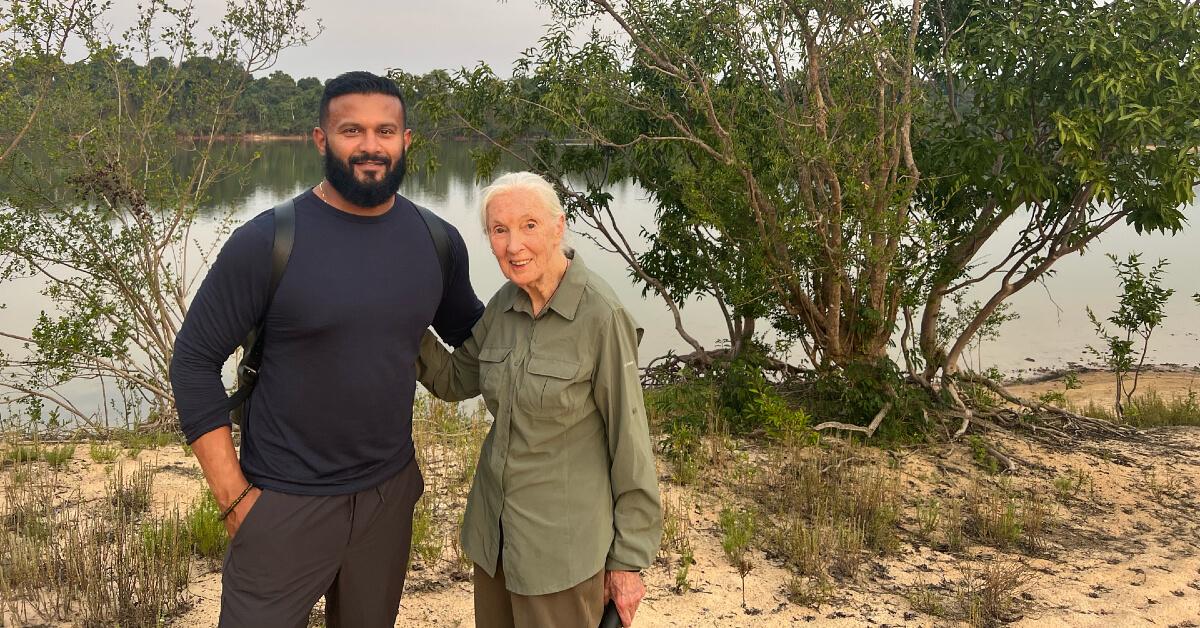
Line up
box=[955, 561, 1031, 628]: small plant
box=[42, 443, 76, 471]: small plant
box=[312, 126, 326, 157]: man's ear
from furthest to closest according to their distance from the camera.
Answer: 1. box=[42, 443, 76, 471]: small plant
2. box=[955, 561, 1031, 628]: small plant
3. box=[312, 126, 326, 157]: man's ear

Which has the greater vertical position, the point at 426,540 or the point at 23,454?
the point at 23,454

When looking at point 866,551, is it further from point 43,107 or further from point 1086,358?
point 1086,358

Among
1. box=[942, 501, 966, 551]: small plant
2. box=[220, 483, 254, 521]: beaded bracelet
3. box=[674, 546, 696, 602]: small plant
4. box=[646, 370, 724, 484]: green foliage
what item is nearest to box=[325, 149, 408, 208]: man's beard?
box=[220, 483, 254, 521]: beaded bracelet

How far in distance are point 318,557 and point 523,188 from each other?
3.91 feet

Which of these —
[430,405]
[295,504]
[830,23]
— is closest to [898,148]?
[830,23]

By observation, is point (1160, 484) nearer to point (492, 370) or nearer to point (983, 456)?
point (983, 456)

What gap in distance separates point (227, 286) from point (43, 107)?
22.3 feet

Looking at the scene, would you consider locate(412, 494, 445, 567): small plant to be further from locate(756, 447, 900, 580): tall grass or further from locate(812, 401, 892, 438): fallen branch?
locate(812, 401, 892, 438): fallen branch

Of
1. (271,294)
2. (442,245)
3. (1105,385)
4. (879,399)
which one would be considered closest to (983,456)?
(879,399)

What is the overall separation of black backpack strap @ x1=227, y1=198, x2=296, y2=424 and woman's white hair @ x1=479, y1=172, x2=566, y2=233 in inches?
20.3

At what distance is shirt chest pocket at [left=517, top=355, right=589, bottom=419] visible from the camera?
225 cm

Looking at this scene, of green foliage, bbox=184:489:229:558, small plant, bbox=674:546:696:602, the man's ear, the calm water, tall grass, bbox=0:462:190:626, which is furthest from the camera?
the calm water

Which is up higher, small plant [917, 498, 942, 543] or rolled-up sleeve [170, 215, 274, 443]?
rolled-up sleeve [170, 215, 274, 443]

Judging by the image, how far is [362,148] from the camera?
2.39m
